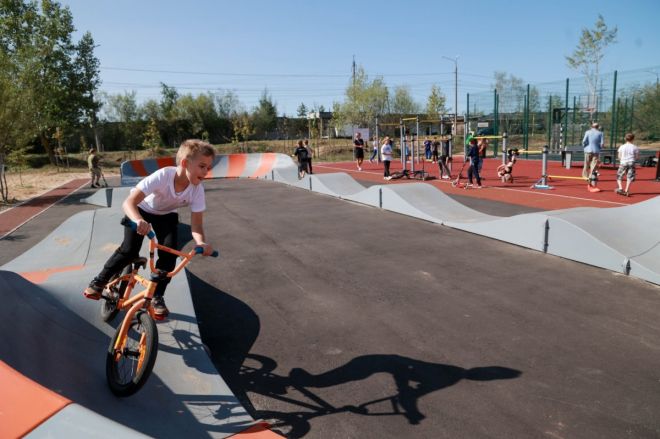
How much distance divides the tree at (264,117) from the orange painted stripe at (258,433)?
57.7m

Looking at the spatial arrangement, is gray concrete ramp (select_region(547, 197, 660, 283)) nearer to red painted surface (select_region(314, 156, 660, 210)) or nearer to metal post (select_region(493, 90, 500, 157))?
red painted surface (select_region(314, 156, 660, 210))

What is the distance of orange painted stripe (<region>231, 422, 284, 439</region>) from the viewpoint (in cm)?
258

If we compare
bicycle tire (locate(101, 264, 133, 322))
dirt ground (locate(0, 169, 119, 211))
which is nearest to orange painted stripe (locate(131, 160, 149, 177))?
dirt ground (locate(0, 169, 119, 211))

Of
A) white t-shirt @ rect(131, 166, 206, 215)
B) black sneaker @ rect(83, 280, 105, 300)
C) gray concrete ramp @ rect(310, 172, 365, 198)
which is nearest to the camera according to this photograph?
white t-shirt @ rect(131, 166, 206, 215)

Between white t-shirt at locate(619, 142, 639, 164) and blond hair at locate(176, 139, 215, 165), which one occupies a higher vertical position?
blond hair at locate(176, 139, 215, 165)

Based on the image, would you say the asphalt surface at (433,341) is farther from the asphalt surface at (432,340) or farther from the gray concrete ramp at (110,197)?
the gray concrete ramp at (110,197)

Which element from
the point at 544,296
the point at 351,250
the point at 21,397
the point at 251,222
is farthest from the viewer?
the point at 251,222

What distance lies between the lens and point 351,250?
7430 mm

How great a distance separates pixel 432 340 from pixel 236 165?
23.1m

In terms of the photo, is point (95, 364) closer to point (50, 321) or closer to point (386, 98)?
point (50, 321)

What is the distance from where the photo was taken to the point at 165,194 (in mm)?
3689

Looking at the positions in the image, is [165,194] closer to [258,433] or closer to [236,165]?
[258,433]

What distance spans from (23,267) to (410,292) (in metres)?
5.47

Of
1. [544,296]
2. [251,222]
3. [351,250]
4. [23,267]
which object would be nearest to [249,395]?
[544,296]
